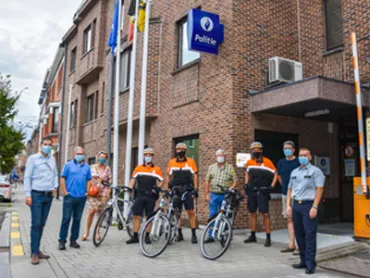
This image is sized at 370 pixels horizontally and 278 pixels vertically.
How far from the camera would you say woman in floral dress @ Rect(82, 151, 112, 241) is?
8.16 meters

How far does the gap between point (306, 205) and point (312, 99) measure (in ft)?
9.14

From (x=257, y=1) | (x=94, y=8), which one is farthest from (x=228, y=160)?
(x=94, y=8)

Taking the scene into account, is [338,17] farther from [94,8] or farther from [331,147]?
[94,8]

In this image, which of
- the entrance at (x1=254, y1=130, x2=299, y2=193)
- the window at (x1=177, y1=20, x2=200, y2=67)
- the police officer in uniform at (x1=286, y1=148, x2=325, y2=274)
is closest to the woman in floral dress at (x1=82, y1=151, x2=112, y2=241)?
the entrance at (x1=254, y1=130, x2=299, y2=193)

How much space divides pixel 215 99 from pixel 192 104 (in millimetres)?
1133

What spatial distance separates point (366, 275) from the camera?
5547 millimetres

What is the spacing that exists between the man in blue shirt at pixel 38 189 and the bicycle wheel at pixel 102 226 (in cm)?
123

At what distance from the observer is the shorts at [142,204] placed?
25.2 ft

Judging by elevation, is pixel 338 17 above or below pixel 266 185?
above

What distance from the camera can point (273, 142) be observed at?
33.3 feet

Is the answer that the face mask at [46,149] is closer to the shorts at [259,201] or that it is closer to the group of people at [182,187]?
the group of people at [182,187]

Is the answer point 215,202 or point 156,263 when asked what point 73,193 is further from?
point 215,202

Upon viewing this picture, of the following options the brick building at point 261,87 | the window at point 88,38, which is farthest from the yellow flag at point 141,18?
the window at point 88,38

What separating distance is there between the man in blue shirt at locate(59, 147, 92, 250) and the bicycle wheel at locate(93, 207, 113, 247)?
35cm
